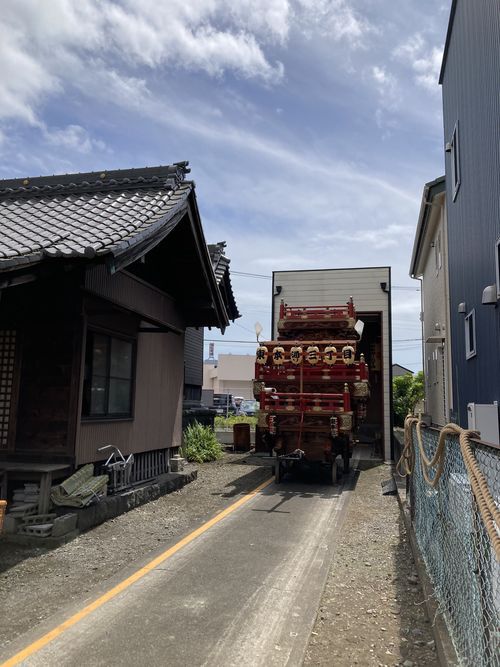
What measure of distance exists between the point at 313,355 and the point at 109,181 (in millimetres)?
5668

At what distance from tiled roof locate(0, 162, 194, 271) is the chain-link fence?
429 cm

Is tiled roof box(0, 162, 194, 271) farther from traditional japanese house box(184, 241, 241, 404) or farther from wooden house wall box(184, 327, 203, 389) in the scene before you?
wooden house wall box(184, 327, 203, 389)

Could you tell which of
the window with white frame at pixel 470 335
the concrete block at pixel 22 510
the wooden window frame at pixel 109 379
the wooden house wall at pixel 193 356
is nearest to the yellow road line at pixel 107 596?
the concrete block at pixel 22 510

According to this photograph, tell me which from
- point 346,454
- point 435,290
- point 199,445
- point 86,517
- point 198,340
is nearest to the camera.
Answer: point 86,517

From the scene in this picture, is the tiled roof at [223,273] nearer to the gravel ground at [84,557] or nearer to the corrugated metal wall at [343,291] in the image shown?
the corrugated metal wall at [343,291]

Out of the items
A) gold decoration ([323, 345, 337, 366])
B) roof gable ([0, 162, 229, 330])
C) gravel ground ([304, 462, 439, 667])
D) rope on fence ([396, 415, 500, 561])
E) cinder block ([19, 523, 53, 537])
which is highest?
roof gable ([0, 162, 229, 330])

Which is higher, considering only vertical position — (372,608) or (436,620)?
(436,620)

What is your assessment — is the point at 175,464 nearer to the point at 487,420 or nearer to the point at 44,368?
the point at 44,368

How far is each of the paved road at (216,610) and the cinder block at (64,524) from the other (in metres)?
1.46

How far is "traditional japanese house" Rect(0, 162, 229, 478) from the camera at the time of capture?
6607 mm

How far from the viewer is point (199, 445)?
51.3 feet

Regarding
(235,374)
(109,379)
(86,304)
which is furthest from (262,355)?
(235,374)

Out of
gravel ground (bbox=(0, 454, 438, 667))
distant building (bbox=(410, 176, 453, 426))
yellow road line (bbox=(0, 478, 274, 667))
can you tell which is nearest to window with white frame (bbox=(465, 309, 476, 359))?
distant building (bbox=(410, 176, 453, 426))

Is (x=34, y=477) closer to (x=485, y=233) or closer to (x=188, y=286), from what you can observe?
(x=188, y=286)
